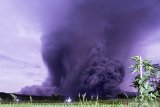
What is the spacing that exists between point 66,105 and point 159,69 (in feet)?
49.8

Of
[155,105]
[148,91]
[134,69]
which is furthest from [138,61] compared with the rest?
[155,105]

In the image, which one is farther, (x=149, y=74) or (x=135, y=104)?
(x=135, y=104)

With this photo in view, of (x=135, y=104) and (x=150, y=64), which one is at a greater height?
(x=150, y=64)

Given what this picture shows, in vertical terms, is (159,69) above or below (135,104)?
above

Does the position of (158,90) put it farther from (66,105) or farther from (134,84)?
(66,105)

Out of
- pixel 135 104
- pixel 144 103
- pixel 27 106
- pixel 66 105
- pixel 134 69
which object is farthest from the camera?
pixel 66 105

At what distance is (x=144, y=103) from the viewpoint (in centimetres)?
1221

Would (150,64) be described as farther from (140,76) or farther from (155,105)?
(155,105)

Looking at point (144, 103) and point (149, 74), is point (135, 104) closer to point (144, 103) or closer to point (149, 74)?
point (144, 103)

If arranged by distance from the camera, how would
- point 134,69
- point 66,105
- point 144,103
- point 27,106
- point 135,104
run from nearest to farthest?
point 134,69 → point 144,103 → point 135,104 → point 27,106 → point 66,105

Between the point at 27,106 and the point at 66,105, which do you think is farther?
the point at 66,105

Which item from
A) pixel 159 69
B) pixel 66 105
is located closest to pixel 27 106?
pixel 66 105

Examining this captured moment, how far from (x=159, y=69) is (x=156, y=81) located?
1.33ft

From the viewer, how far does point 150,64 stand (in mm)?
11555
